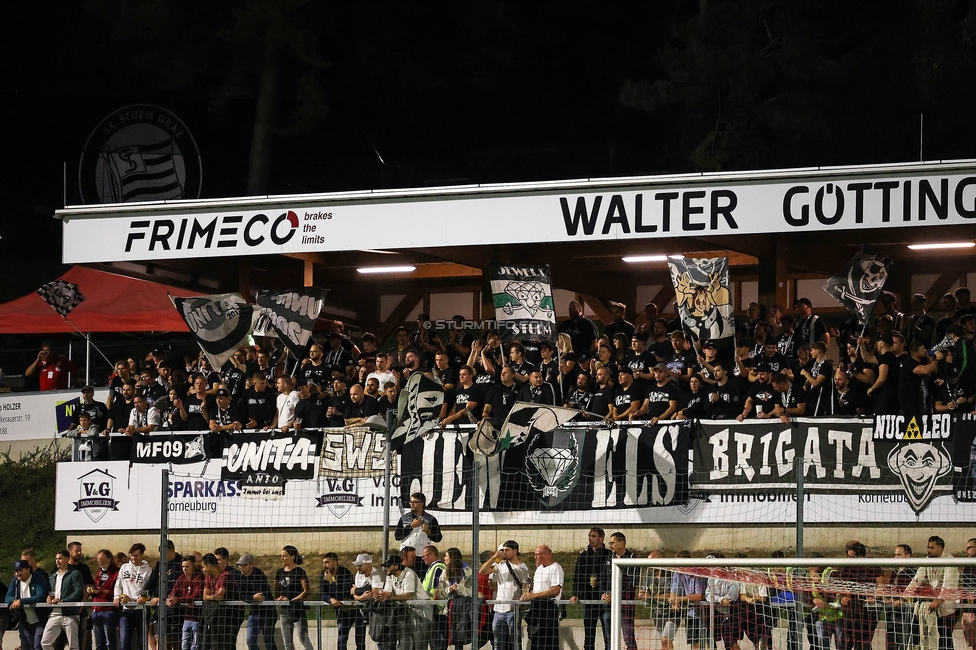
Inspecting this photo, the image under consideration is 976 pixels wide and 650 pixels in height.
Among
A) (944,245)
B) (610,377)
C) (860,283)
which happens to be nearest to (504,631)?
(610,377)

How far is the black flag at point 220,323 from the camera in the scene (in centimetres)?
1894

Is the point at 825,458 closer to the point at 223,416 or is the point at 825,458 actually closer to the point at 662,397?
the point at 662,397

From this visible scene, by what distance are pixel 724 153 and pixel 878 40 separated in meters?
5.25

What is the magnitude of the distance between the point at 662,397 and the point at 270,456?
200 inches

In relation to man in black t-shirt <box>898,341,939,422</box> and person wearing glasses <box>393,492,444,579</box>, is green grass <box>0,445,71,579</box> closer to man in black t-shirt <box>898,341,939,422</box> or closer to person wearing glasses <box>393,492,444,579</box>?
person wearing glasses <box>393,492,444,579</box>

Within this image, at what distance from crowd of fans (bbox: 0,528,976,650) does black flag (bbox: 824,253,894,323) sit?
3.43m

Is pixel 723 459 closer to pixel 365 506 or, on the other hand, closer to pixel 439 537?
pixel 439 537

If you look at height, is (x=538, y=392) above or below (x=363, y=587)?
above

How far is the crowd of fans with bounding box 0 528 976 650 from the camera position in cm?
1280

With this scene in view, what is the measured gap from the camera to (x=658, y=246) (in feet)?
64.7

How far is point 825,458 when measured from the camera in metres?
15.5

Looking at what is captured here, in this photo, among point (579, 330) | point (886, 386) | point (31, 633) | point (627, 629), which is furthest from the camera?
point (579, 330)

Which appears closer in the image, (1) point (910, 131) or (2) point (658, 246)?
(2) point (658, 246)

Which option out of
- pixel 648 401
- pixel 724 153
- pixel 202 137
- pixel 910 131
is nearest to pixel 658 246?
pixel 648 401
